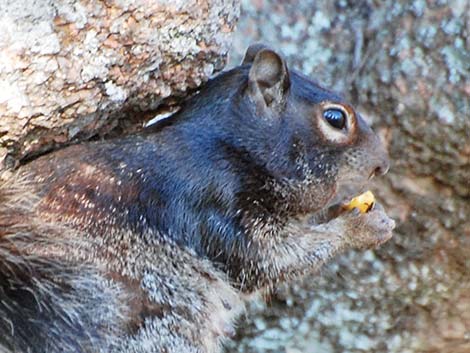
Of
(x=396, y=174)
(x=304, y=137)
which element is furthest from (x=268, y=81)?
(x=396, y=174)

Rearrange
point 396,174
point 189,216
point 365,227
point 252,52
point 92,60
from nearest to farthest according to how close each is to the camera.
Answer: point 92,60 < point 189,216 < point 365,227 < point 252,52 < point 396,174

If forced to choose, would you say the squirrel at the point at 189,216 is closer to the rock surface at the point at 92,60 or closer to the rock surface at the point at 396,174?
the rock surface at the point at 92,60

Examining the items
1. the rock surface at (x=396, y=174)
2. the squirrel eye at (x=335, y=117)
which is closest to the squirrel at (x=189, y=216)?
the squirrel eye at (x=335, y=117)

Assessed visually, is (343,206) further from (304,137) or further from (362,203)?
(304,137)

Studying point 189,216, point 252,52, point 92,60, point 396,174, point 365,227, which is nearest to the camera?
point 92,60

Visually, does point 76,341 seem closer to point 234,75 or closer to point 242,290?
point 242,290

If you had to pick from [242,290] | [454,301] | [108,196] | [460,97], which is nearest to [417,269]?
[454,301]
